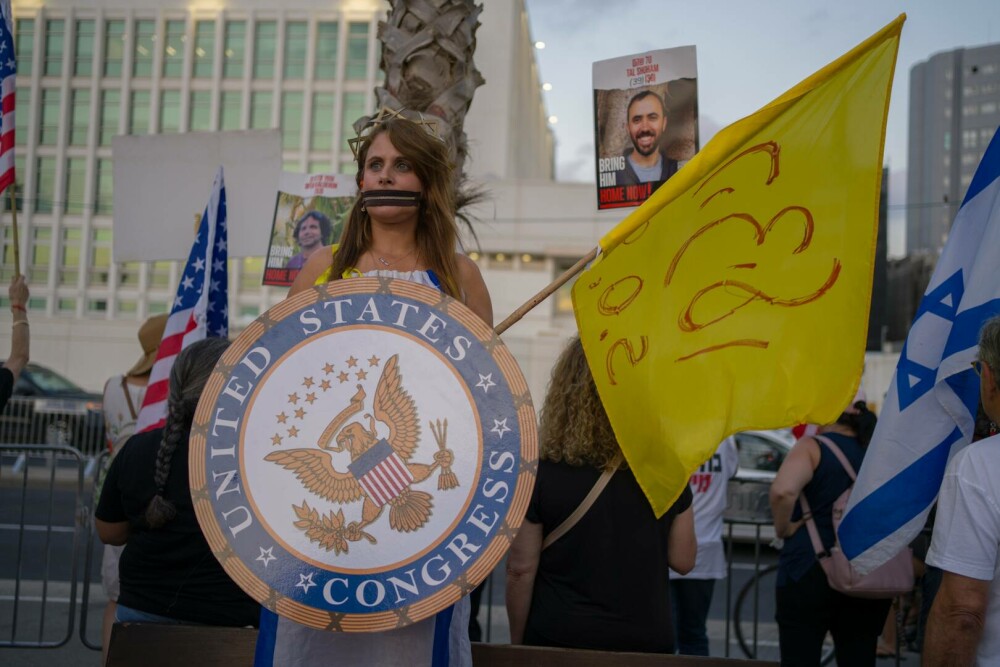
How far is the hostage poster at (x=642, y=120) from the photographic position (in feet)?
15.7

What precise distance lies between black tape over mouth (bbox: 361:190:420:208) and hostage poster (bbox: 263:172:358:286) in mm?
3757

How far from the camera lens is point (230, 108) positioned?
48.3 m

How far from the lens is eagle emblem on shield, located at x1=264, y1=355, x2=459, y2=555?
2.18m

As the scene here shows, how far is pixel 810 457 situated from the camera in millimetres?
4605

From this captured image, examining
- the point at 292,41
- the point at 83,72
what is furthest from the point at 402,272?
the point at 83,72

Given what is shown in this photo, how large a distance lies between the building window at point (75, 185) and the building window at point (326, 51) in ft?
37.8

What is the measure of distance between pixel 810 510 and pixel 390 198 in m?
2.66

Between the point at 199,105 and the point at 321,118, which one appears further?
the point at 199,105

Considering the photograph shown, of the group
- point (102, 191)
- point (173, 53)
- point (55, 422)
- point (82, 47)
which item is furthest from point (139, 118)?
point (55, 422)

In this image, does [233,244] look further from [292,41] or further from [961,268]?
[292,41]

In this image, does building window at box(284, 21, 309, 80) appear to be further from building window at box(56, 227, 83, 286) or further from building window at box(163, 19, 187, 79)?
building window at box(56, 227, 83, 286)

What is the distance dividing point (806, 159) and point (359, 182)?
133 cm

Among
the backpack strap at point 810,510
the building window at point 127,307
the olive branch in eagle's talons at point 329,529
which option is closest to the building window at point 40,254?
the building window at point 127,307

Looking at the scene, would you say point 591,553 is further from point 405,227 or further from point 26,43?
point 26,43
